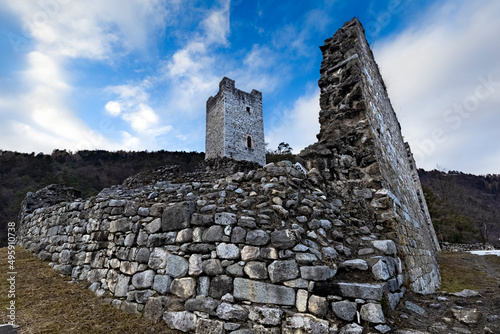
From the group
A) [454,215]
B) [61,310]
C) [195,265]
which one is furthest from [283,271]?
[454,215]

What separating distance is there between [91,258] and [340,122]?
206 inches

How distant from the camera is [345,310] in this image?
235 cm

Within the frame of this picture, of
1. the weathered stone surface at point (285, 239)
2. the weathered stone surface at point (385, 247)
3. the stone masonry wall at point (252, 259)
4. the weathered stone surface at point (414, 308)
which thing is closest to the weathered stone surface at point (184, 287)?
the stone masonry wall at point (252, 259)

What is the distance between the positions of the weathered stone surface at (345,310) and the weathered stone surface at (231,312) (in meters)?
0.93

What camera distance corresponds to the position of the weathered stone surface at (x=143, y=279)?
3328 millimetres

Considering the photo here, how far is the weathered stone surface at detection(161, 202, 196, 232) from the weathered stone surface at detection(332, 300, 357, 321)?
1998 millimetres

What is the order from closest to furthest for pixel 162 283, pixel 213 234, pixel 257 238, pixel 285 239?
1. pixel 285 239
2. pixel 257 238
3. pixel 213 234
4. pixel 162 283

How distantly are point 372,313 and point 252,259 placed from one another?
1265 millimetres

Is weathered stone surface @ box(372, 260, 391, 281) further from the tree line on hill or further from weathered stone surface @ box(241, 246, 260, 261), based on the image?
the tree line on hill

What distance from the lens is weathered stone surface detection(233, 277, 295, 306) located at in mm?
2572

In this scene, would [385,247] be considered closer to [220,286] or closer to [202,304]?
[220,286]

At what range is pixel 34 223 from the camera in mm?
7371

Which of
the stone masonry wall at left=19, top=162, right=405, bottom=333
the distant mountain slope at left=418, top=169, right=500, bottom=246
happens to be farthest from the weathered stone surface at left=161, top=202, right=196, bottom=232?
the distant mountain slope at left=418, top=169, right=500, bottom=246

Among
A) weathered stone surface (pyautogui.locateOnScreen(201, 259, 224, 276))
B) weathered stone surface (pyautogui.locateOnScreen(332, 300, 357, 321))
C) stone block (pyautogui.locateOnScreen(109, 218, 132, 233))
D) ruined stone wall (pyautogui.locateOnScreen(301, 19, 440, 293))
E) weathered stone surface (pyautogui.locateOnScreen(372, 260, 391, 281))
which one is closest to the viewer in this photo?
weathered stone surface (pyautogui.locateOnScreen(332, 300, 357, 321))
